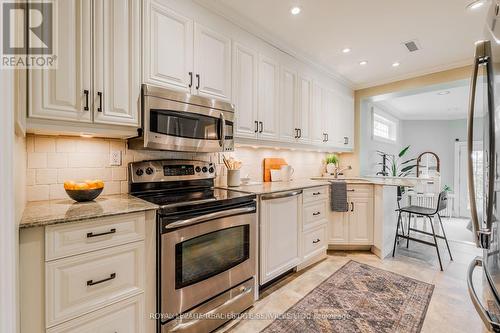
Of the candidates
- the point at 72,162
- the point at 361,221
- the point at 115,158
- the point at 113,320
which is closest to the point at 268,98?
the point at 115,158

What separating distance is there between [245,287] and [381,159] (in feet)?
15.3

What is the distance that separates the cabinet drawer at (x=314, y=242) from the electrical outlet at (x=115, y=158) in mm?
2035

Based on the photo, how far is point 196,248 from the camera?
165 cm

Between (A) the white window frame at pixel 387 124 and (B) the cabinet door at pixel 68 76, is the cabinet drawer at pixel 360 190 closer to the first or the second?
A: (A) the white window frame at pixel 387 124

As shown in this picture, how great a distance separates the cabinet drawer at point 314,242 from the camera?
2738 mm

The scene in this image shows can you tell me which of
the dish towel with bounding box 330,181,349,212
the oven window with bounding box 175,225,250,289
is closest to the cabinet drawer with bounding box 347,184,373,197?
the dish towel with bounding box 330,181,349,212

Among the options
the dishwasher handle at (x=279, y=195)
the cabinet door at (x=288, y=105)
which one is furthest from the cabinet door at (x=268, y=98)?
the dishwasher handle at (x=279, y=195)

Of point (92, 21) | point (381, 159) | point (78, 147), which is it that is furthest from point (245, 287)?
point (381, 159)

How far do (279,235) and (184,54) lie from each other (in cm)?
186

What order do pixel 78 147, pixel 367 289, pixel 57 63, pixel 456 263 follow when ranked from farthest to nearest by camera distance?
pixel 456 263, pixel 367 289, pixel 78 147, pixel 57 63

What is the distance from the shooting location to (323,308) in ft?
6.70

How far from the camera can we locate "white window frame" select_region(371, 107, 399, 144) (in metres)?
5.09

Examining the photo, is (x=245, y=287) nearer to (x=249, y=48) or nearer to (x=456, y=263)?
(x=249, y=48)

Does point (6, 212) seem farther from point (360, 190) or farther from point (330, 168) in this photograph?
point (330, 168)
